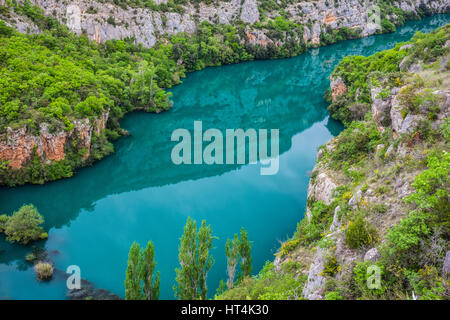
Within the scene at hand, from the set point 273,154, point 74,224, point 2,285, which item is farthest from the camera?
point 273,154

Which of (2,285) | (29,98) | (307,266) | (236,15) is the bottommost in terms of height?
(2,285)

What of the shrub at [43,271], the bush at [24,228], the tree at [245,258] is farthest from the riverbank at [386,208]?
the bush at [24,228]

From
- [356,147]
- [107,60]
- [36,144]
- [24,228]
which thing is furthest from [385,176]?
[107,60]

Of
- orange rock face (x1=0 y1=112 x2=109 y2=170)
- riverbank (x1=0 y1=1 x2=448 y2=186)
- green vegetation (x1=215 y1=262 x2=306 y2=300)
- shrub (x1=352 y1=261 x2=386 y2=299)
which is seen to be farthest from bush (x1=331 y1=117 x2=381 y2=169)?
riverbank (x1=0 y1=1 x2=448 y2=186)

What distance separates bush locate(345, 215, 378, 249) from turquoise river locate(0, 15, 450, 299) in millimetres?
11313

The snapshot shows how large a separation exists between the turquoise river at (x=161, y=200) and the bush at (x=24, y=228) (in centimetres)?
60

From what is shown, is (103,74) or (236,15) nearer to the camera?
(103,74)

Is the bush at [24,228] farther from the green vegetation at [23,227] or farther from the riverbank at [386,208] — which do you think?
the riverbank at [386,208]

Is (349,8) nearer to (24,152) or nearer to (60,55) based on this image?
(60,55)

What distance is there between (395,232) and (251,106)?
47188 mm

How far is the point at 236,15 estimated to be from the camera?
83.6m

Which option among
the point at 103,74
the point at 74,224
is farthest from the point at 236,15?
the point at 74,224

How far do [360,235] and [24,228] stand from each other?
2271 centimetres

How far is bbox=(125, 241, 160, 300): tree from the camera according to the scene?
17.9m
